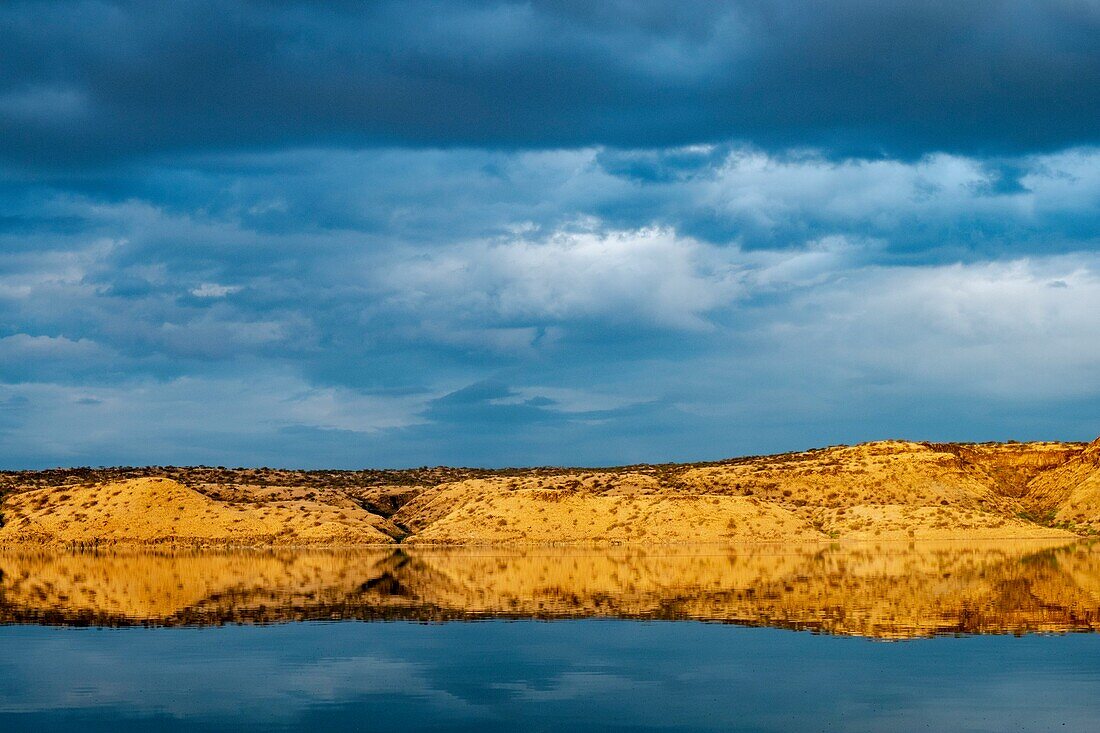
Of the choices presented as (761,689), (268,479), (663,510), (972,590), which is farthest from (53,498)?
(761,689)

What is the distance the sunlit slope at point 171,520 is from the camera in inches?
4449

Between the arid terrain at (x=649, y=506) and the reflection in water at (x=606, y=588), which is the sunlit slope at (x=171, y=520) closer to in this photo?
the arid terrain at (x=649, y=506)

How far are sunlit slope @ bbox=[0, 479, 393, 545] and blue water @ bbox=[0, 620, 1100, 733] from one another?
7043 centimetres

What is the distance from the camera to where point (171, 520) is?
116688 millimetres

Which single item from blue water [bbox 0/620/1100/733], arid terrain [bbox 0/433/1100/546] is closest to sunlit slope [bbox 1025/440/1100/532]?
arid terrain [bbox 0/433/1100/546]

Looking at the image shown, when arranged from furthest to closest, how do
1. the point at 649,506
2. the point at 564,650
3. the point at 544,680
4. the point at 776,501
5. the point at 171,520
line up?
the point at 776,501 < the point at 171,520 < the point at 649,506 < the point at 564,650 < the point at 544,680

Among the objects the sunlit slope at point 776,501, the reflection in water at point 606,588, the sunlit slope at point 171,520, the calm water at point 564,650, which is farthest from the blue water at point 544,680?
the sunlit slope at point 171,520

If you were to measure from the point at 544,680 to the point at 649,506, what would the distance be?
85.2 m

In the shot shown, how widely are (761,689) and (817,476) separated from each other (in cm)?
10496

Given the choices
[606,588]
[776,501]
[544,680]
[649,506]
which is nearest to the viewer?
[544,680]

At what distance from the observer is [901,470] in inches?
5118

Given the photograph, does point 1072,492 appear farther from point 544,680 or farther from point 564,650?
point 544,680

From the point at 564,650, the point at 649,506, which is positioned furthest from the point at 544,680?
the point at 649,506

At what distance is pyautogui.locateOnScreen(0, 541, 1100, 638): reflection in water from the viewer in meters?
46.4
